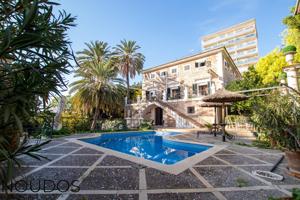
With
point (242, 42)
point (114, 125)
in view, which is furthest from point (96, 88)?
point (242, 42)

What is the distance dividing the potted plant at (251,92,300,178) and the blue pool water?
3886mm

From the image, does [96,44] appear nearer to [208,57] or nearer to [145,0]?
[145,0]

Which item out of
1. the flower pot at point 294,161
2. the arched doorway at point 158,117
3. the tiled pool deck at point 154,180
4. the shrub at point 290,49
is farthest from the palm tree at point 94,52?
the flower pot at point 294,161

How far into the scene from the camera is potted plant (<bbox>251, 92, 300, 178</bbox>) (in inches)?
160

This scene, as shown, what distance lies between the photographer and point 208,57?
20.1 meters

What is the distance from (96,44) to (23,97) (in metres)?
24.1

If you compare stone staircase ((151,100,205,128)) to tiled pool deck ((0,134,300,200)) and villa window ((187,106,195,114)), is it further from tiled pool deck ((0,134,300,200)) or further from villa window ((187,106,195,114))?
tiled pool deck ((0,134,300,200))

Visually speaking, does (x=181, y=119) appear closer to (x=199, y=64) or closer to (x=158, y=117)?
(x=158, y=117)

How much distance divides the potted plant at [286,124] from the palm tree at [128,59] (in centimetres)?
2217

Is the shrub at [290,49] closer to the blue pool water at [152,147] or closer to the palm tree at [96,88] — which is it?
the blue pool water at [152,147]

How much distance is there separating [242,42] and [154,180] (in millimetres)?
57681

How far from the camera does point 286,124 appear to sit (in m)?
4.22

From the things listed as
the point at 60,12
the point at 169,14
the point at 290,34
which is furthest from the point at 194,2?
the point at 60,12

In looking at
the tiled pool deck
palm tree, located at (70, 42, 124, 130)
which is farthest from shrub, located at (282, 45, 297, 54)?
palm tree, located at (70, 42, 124, 130)
